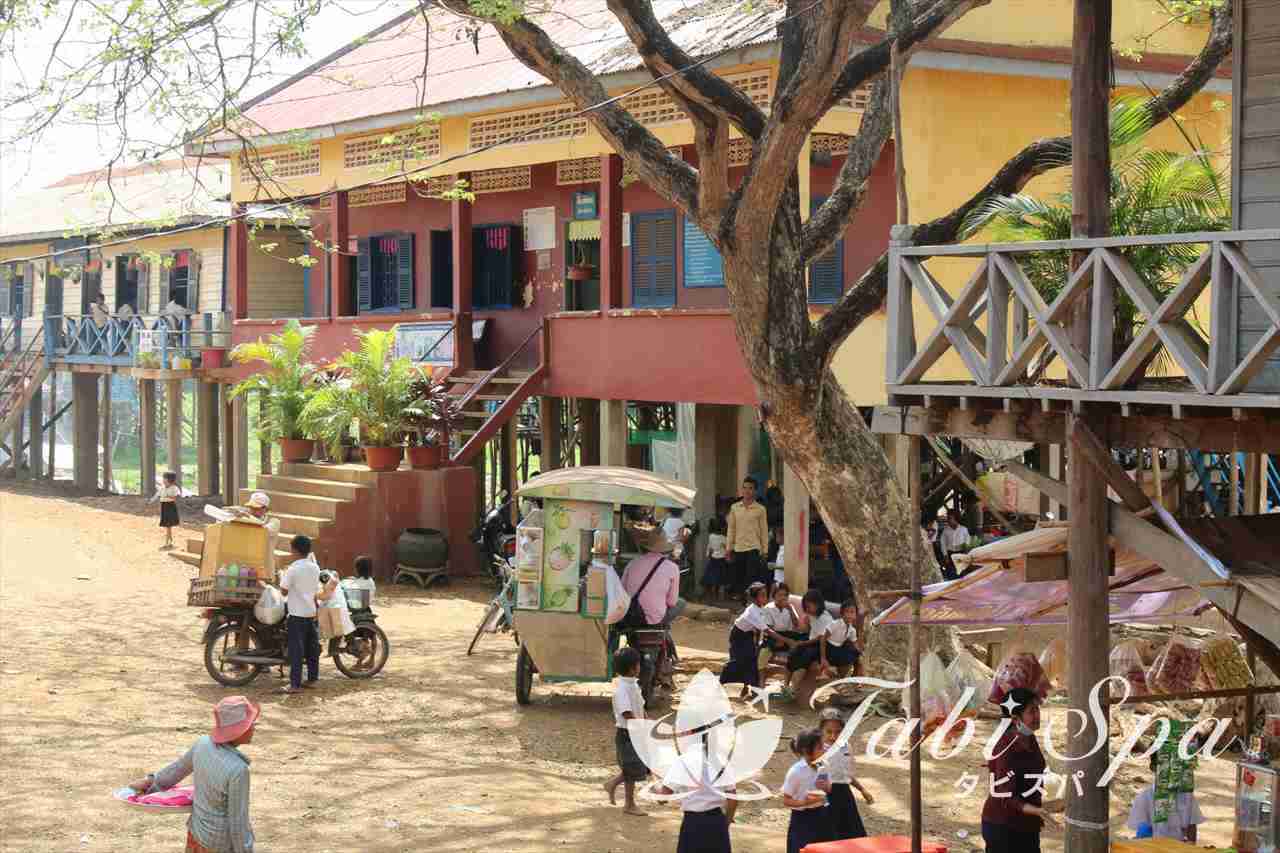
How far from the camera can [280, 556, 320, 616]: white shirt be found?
13.9 metres

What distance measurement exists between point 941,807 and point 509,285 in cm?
1550

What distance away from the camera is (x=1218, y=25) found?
14.1m

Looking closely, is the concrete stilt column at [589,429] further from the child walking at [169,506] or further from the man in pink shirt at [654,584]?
the man in pink shirt at [654,584]

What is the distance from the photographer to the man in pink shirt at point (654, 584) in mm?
13391

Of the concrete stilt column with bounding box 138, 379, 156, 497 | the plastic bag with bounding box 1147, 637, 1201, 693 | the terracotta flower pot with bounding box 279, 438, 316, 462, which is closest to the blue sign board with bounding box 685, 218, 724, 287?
the terracotta flower pot with bounding box 279, 438, 316, 462

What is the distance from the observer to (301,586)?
13.9 meters

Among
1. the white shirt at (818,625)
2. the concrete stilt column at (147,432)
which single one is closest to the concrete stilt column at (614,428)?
the white shirt at (818,625)

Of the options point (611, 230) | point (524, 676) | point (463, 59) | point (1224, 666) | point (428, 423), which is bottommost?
point (524, 676)

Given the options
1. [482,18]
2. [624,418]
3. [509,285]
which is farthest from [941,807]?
[509,285]

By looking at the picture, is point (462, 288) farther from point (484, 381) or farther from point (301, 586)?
point (301, 586)

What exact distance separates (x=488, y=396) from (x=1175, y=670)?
13287 mm

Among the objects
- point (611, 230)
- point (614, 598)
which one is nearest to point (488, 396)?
point (611, 230)

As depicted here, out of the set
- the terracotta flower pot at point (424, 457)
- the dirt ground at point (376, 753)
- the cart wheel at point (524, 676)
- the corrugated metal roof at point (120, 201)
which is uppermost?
the corrugated metal roof at point (120, 201)

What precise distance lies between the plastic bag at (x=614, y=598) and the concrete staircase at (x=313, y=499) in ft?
26.4
